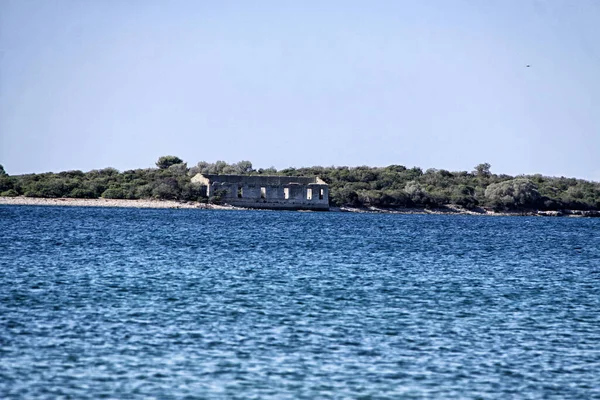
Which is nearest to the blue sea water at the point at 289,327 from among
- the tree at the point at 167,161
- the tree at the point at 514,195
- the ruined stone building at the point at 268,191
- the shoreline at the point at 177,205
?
the shoreline at the point at 177,205

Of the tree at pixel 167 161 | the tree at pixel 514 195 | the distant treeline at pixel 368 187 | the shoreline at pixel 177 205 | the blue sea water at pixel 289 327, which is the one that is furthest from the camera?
the tree at pixel 167 161

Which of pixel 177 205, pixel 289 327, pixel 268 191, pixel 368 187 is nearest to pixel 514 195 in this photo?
pixel 368 187

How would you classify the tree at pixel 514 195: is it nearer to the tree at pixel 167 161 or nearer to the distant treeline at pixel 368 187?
→ the distant treeline at pixel 368 187

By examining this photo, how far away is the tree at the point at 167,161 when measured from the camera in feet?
487

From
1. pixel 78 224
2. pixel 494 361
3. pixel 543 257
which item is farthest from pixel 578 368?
pixel 78 224

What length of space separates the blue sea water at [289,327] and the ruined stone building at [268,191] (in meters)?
65.7

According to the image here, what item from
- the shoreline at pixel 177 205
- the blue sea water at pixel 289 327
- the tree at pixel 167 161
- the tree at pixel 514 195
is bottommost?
the blue sea water at pixel 289 327

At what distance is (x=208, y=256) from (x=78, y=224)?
24.0 metres

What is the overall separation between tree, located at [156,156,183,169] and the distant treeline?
0.37m

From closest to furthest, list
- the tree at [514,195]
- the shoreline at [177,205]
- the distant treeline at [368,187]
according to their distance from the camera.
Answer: the shoreline at [177,205], the distant treeline at [368,187], the tree at [514,195]

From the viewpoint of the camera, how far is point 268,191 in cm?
10300

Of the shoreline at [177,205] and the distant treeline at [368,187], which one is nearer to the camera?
the shoreline at [177,205]

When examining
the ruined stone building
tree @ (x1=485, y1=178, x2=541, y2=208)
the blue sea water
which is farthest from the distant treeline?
the blue sea water

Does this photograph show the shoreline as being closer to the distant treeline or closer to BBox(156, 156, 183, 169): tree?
the distant treeline
